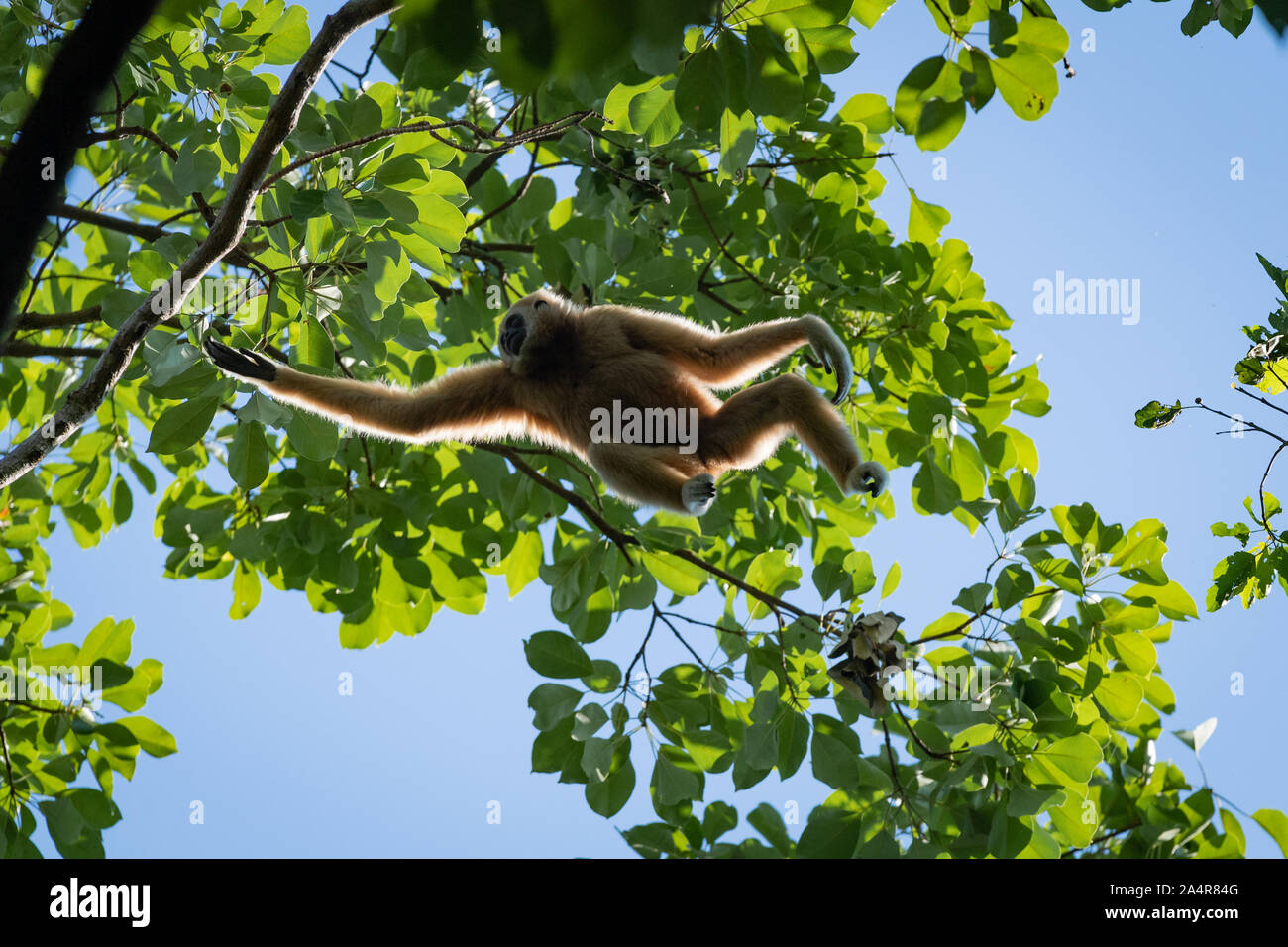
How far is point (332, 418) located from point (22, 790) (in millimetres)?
2207

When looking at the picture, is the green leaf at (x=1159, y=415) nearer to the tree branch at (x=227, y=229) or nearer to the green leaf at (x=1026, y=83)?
the green leaf at (x=1026, y=83)

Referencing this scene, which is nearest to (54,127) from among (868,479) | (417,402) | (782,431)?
(868,479)

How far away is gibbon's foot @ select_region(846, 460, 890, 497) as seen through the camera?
3.10m

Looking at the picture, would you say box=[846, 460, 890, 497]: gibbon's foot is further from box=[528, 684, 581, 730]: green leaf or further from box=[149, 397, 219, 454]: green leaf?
box=[149, 397, 219, 454]: green leaf

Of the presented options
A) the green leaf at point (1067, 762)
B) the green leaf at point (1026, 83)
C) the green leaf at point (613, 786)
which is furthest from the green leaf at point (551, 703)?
the green leaf at point (1026, 83)

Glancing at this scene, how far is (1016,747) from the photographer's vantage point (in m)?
3.46

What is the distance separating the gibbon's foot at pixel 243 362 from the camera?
323 centimetres

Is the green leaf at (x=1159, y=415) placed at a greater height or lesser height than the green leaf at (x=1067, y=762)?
greater

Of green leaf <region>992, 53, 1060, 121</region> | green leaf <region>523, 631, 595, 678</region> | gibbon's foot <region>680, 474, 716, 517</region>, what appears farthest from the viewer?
green leaf <region>523, 631, 595, 678</region>

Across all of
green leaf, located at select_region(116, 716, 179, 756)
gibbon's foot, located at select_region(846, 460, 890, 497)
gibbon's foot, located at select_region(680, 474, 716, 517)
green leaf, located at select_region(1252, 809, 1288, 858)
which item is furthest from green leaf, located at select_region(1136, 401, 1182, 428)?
green leaf, located at select_region(116, 716, 179, 756)

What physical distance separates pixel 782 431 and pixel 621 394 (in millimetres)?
633

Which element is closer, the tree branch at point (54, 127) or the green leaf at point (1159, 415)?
the tree branch at point (54, 127)

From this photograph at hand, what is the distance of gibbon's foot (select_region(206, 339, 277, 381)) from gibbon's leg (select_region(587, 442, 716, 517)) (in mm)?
1234
